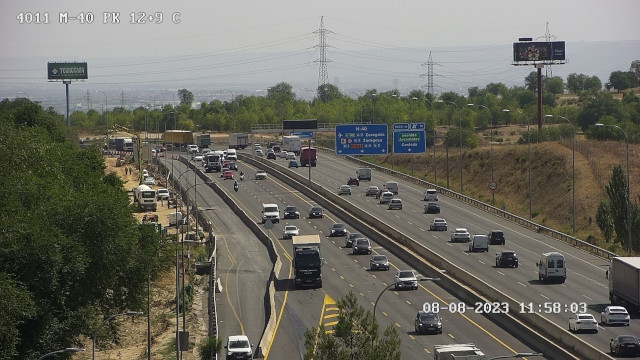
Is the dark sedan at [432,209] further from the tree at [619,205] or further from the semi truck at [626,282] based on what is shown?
the semi truck at [626,282]

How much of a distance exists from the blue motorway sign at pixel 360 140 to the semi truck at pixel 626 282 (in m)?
49.4

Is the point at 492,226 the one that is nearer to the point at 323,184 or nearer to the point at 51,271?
the point at 323,184

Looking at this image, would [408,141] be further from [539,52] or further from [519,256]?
[539,52]

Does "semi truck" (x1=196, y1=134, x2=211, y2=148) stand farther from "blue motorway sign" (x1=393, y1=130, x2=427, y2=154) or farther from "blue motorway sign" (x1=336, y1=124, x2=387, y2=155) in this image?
"blue motorway sign" (x1=393, y1=130, x2=427, y2=154)

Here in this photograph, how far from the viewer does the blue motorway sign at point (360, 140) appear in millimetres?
109188

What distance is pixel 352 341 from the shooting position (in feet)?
140

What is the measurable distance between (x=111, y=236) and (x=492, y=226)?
126 feet

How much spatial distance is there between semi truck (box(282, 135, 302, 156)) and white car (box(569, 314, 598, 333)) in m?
105

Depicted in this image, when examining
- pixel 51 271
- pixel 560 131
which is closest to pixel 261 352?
pixel 51 271

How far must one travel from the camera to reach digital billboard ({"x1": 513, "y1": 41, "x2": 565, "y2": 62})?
152 meters

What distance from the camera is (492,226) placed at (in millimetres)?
94688

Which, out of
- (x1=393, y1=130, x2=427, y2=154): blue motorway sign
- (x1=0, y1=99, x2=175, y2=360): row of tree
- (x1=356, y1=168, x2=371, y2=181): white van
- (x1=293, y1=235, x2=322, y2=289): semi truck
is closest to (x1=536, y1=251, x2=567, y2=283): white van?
(x1=293, y1=235, x2=322, y2=289): semi truck

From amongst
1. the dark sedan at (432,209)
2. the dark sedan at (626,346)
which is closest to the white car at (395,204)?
the dark sedan at (432,209)

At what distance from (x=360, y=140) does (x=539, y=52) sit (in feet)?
165
